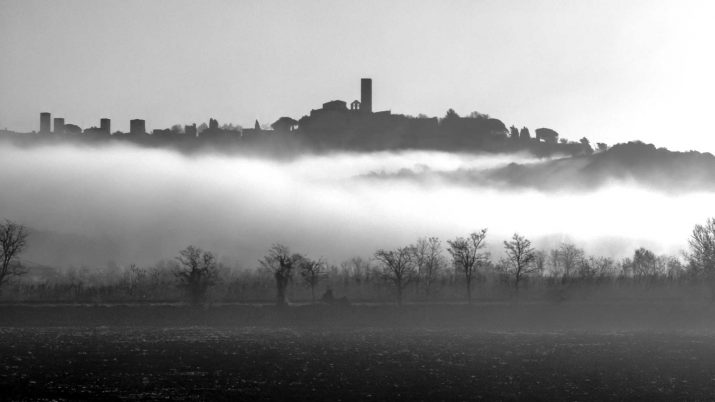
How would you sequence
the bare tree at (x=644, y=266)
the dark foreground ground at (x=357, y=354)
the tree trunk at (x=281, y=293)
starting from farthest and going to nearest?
the bare tree at (x=644, y=266)
the tree trunk at (x=281, y=293)
the dark foreground ground at (x=357, y=354)

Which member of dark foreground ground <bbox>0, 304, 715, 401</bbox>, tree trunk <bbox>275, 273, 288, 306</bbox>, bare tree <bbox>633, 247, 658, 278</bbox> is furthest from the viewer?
bare tree <bbox>633, 247, 658, 278</bbox>

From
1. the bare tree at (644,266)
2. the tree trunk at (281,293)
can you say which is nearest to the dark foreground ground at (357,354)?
the tree trunk at (281,293)

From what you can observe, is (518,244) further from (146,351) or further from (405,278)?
→ (146,351)

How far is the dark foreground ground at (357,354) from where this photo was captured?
7050 cm

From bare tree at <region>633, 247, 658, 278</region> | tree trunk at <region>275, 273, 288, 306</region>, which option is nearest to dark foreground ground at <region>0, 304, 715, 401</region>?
tree trunk at <region>275, 273, 288, 306</region>

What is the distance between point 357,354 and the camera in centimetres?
9194

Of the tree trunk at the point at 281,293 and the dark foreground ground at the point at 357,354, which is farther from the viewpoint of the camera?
the tree trunk at the point at 281,293

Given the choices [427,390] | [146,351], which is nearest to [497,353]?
[427,390]

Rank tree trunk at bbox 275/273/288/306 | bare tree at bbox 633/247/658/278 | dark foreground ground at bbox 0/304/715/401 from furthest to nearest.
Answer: bare tree at bbox 633/247/658/278 < tree trunk at bbox 275/273/288/306 < dark foreground ground at bbox 0/304/715/401

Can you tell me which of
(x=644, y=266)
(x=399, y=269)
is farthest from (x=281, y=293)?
(x=644, y=266)

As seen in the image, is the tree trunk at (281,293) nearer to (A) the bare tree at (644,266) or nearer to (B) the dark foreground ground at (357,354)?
(B) the dark foreground ground at (357,354)

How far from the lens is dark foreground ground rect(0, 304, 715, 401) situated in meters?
70.5

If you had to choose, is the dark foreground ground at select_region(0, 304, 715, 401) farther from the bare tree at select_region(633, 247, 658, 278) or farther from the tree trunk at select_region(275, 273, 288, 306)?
the bare tree at select_region(633, 247, 658, 278)

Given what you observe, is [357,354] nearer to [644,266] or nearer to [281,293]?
[281,293]
